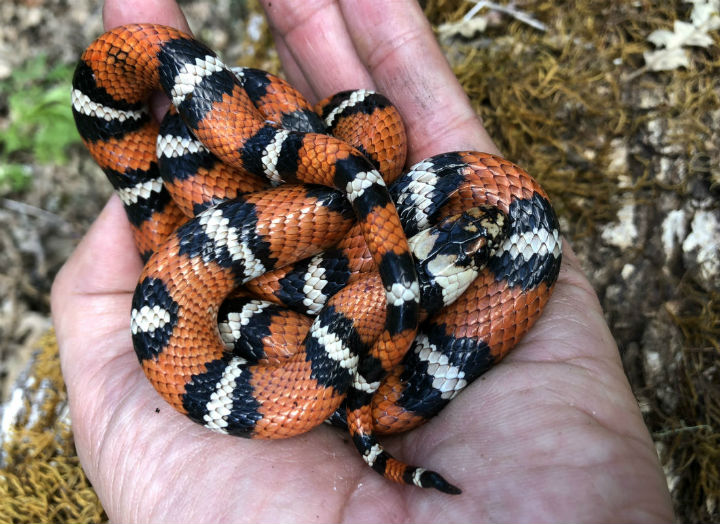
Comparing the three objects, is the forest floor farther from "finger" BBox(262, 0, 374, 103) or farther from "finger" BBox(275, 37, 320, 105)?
"finger" BBox(262, 0, 374, 103)

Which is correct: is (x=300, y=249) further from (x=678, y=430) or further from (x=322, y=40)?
(x=678, y=430)

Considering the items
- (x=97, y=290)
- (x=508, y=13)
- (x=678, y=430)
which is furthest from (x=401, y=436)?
(x=508, y=13)

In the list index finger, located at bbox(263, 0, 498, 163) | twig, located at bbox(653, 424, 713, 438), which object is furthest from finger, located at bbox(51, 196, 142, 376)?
twig, located at bbox(653, 424, 713, 438)

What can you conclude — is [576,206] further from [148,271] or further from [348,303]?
[148,271]

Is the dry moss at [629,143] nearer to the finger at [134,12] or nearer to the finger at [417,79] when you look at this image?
the finger at [417,79]

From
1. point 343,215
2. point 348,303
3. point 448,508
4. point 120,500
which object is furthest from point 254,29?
point 448,508
